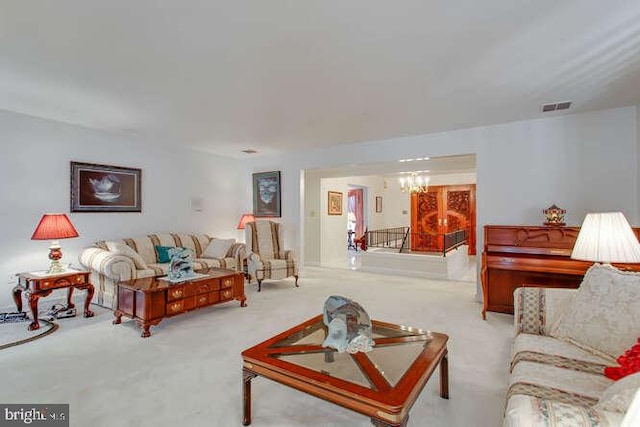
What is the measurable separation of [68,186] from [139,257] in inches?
55.3

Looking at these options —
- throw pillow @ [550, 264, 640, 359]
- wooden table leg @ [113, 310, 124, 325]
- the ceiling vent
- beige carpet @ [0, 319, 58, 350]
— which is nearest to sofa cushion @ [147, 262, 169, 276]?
wooden table leg @ [113, 310, 124, 325]

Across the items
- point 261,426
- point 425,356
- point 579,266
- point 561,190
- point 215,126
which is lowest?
point 261,426

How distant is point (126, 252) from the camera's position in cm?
395

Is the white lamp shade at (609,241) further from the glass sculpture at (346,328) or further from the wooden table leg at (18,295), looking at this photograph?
the wooden table leg at (18,295)

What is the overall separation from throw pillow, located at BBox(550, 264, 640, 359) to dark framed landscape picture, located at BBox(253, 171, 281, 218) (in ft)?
16.3

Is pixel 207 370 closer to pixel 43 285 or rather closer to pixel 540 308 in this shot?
pixel 43 285

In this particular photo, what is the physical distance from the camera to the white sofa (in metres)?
1.06

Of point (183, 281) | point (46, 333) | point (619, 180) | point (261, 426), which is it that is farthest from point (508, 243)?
point (46, 333)

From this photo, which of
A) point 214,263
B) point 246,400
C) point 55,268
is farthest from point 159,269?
point 246,400

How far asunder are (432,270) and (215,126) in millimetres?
4402

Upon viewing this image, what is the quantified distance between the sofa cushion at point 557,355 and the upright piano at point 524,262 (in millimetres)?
1745

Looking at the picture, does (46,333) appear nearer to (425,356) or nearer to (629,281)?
(425,356)

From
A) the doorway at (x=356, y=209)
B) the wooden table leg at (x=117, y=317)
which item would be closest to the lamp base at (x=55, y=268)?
the wooden table leg at (x=117, y=317)

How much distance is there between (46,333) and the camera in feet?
9.95
